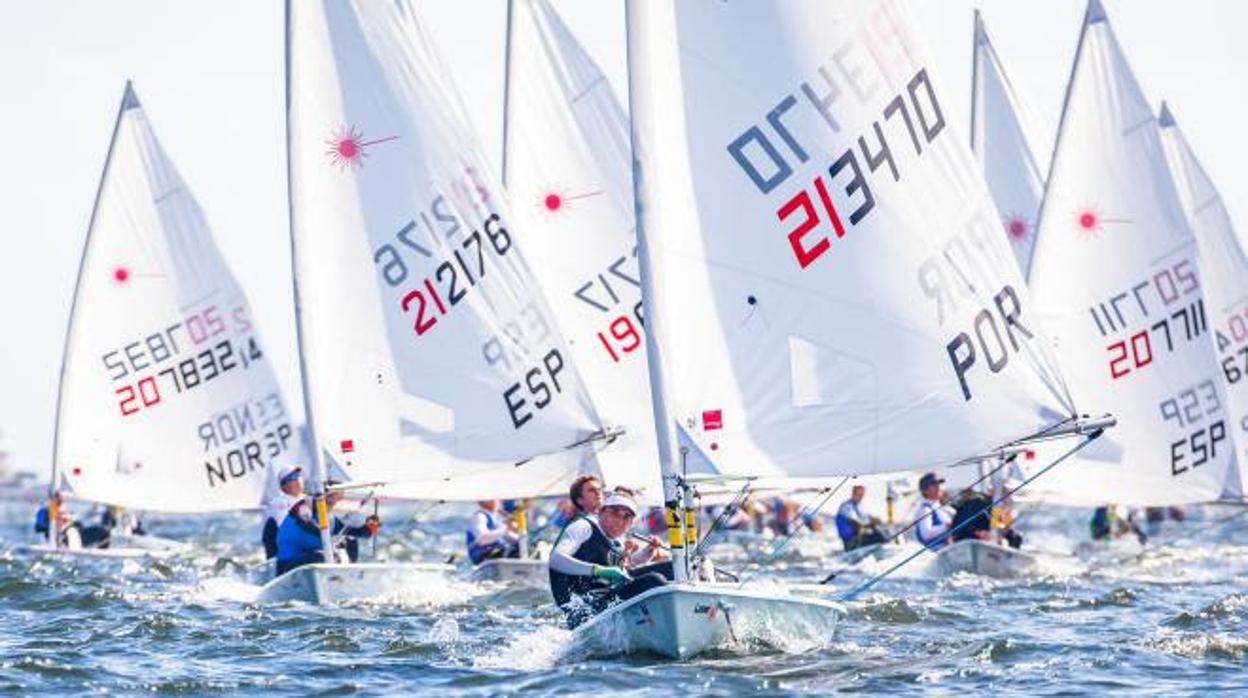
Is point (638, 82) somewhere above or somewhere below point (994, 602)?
above

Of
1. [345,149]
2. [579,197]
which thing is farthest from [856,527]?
[345,149]

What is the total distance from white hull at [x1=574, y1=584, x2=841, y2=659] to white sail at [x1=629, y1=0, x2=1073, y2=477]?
40.5 inches

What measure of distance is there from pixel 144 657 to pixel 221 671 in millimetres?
1082

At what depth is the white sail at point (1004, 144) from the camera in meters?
30.4

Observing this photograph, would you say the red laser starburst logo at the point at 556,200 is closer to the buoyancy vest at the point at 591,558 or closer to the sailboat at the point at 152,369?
the sailboat at the point at 152,369

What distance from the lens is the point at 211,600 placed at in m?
20.5

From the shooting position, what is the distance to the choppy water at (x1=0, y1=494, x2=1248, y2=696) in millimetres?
13570

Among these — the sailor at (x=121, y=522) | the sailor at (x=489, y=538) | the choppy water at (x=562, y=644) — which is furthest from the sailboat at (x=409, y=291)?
the sailor at (x=121, y=522)

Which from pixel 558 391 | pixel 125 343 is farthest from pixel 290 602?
pixel 125 343

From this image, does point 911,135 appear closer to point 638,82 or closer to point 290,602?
point 638,82

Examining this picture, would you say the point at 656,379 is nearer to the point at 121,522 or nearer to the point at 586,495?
the point at 586,495

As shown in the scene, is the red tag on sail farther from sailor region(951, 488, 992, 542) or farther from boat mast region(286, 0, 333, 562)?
sailor region(951, 488, 992, 542)

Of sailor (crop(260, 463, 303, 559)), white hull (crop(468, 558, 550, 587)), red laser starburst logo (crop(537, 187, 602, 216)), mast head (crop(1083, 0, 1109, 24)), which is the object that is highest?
mast head (crop(1083, 0, 1109, 24))

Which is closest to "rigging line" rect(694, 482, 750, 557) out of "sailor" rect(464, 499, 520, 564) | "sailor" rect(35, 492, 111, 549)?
"sailor" rect(464, 499, 520, 564)
